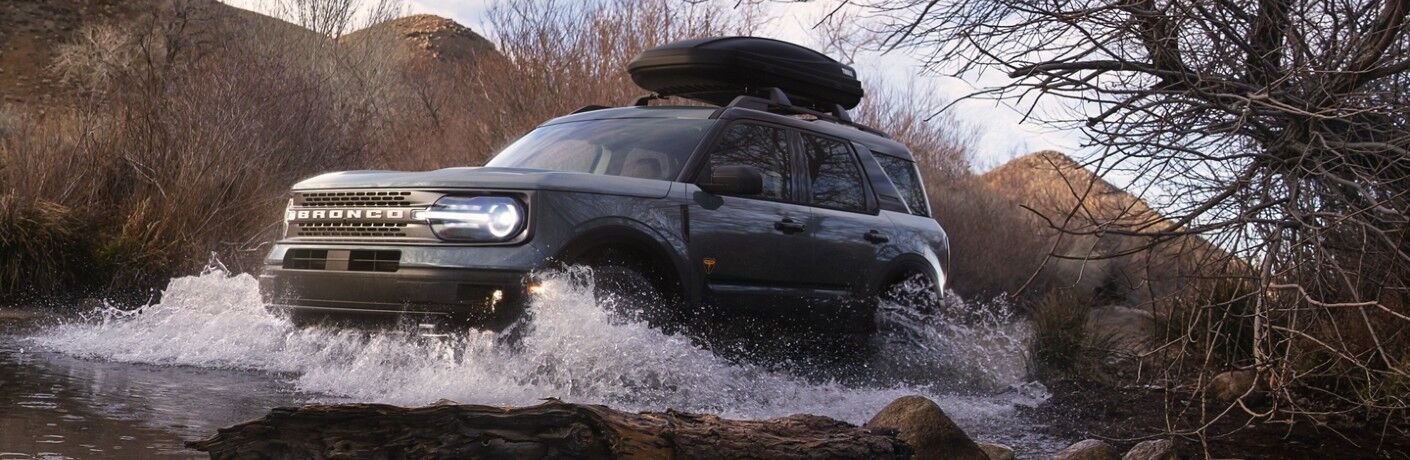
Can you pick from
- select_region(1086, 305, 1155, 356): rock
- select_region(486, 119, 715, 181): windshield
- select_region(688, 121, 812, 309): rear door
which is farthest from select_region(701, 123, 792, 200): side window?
select_region(1086, 305, 1155, 356): rock

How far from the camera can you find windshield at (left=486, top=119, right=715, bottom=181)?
7.39m

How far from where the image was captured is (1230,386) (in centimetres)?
836

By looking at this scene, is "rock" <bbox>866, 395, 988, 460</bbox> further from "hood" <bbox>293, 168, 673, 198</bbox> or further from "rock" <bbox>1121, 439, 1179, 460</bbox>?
"hood" <bbox>293, 168, 673, 198</bbox>

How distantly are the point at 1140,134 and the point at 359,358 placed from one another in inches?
164

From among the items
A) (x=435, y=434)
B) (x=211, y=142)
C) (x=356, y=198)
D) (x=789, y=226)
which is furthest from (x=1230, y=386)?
(x=211, y=142)

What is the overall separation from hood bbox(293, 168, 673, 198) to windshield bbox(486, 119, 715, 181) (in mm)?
324

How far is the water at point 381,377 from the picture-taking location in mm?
5363

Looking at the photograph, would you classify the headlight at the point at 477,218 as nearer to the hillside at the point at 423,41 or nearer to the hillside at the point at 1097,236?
the hillside at the point at 1097,236

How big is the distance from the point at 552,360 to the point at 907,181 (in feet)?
13.2

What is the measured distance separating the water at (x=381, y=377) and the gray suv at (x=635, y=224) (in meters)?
A: 0.21

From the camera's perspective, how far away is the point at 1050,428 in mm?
7402

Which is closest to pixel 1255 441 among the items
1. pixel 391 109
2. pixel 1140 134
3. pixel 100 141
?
pixel 1140 134

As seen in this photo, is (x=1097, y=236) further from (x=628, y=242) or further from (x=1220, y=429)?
(x=628, y=242)

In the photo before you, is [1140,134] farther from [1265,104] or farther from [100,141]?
[100,141]
